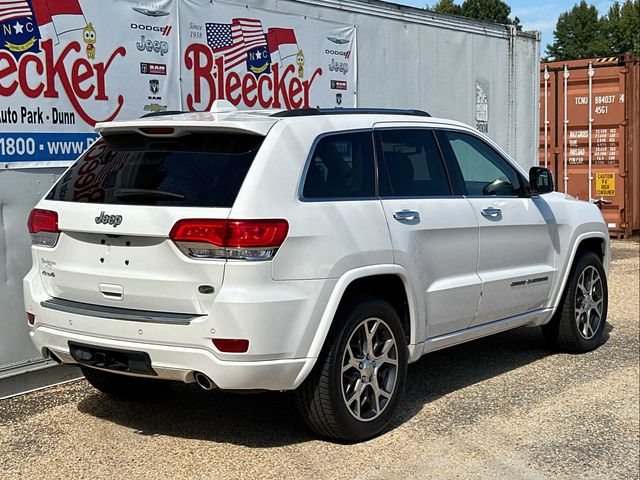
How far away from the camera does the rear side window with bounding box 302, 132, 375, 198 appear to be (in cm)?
495

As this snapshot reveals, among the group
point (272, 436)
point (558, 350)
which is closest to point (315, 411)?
point (272, 436)

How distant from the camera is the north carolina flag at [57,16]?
6.17 m

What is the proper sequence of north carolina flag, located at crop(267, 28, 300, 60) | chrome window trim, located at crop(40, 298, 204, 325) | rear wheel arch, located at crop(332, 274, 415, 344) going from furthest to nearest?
north carolina flag, located at crop(267, 28, 300, 60) → rear wheel arch, located at crop(332, 274, 415, 344) → chrome window trim, located at crop(40, 298, 204, 325)

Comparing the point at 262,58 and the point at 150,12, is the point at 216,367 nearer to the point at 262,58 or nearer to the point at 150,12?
the point at 150,12

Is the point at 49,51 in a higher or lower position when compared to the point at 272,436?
higher

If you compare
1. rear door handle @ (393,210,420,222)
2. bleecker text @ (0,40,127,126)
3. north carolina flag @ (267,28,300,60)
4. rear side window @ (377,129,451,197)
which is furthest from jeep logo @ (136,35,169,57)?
rear door handle @ (393,210,420,222)

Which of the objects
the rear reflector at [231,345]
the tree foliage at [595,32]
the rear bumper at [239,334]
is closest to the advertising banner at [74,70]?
the rear bumper at [239,334]

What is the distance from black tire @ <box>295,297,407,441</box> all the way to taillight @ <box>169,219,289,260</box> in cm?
73

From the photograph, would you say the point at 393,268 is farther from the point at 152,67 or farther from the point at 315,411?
the point at 152,67

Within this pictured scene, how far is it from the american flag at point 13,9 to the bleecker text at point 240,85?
1.38 m

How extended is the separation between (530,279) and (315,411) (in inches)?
91.5

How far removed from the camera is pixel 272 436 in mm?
5234

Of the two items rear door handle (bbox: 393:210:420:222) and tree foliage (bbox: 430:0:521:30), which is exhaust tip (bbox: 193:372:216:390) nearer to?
rear door handle (bbox: 393:210:420:222)

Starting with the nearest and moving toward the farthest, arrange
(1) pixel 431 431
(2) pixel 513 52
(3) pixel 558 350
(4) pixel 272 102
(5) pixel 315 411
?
(5) pixel 315 411, (1) pixel 431 431, (3) pixel 558 350, (4) pixel 272 102, (2) pixel 513 52
